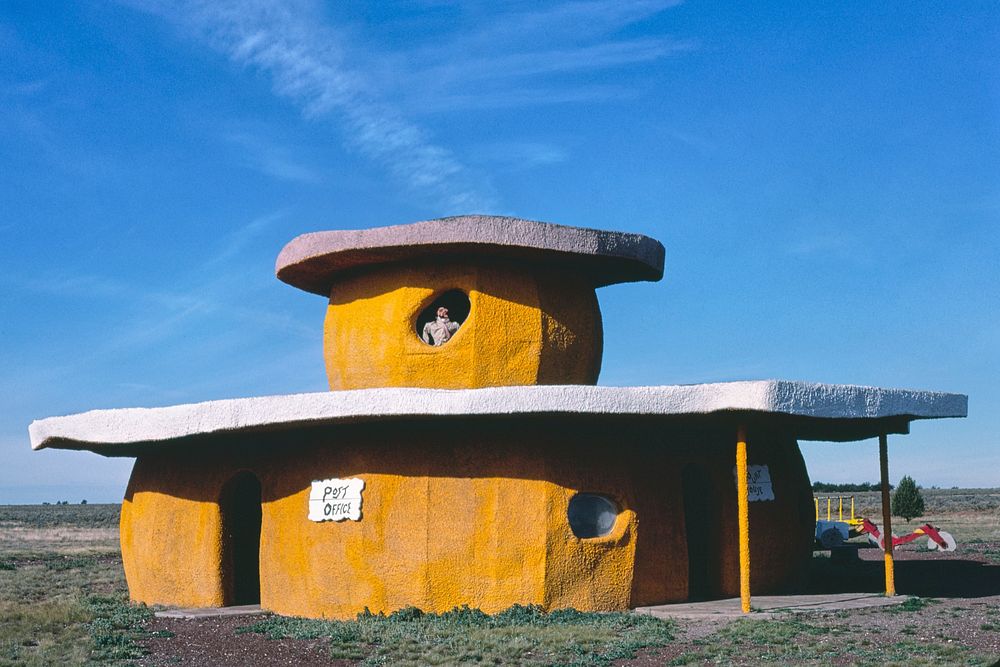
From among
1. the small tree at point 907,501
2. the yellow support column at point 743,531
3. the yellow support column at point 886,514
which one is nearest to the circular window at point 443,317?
the yellow support column at point 743,531

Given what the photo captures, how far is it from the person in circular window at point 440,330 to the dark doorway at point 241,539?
12.0 feet

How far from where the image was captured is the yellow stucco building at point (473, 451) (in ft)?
44.7

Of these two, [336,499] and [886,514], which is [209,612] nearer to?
[336,499]

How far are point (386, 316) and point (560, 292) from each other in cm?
256

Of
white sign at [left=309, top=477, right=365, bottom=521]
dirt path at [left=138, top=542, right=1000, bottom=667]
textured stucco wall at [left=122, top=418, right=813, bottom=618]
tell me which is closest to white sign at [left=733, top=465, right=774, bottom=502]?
textured stucco wall at [left=122, top=418, right=813, bottom=618]

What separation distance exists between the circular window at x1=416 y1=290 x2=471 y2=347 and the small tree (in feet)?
97.5

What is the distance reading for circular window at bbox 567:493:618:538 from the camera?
13.9 metres

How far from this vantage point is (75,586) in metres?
20.9

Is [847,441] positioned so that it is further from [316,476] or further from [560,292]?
[316,476]

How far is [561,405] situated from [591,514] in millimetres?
1947

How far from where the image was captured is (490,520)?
541 inches

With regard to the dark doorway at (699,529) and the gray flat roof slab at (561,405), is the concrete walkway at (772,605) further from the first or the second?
the gray flat roof slab at (561,405)

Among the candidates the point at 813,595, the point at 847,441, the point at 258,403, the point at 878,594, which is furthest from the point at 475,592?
the point at 847,441

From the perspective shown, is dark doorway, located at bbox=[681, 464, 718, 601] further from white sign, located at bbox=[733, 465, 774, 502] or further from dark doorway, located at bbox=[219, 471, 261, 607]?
dark doorway, located at bbox=[219, 471, 261, 607]
